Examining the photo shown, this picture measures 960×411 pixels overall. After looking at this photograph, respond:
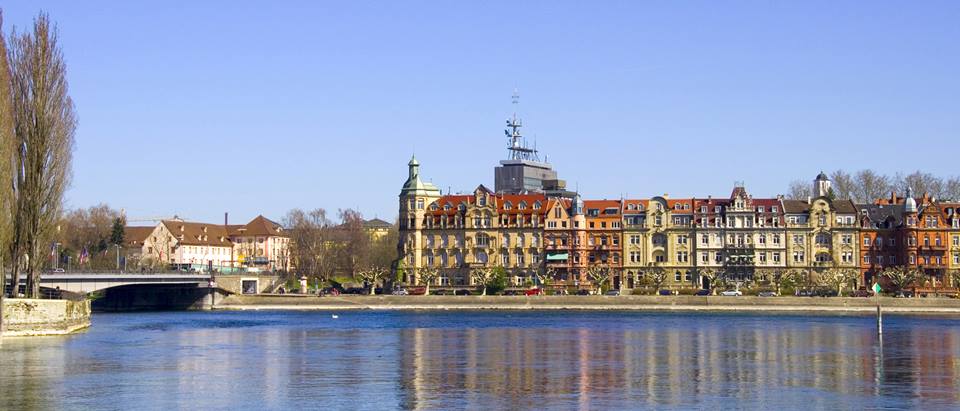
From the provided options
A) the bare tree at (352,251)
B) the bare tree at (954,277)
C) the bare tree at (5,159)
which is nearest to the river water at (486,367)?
the bare tree at (5,159)

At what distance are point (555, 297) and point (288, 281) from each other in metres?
→ 47.4

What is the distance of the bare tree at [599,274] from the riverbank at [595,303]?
16.1m

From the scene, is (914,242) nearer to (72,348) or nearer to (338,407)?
(72,348)

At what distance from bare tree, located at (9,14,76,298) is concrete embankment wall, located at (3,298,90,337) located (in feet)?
6.11

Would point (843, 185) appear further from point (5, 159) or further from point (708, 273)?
point (5, 159)

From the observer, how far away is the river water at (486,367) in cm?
5031

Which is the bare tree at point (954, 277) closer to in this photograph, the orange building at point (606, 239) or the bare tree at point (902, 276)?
the bare tree at point (902, 276)

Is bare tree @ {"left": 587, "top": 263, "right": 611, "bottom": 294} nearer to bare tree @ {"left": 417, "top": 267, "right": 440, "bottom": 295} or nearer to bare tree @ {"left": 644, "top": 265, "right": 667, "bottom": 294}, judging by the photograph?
bare tree @ {"left": 644, "top": 265, "right": 667, "bottom": 294}

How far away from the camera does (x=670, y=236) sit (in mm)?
157750

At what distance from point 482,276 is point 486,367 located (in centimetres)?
9131

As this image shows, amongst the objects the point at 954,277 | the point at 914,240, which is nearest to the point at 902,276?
the point at 954,277

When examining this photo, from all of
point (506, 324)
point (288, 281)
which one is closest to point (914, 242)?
→ point (506, 324)

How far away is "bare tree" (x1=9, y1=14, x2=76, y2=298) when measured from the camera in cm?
8006

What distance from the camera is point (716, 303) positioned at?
134m
